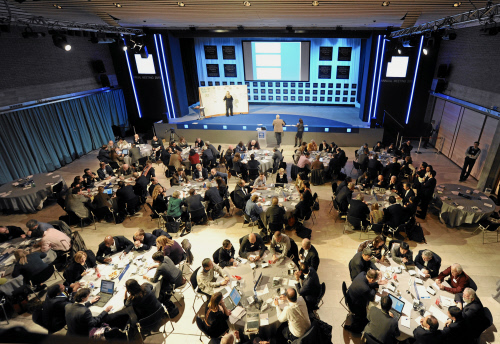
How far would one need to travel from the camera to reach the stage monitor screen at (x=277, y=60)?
15039mm

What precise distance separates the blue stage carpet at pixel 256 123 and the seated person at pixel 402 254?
27.4 feet

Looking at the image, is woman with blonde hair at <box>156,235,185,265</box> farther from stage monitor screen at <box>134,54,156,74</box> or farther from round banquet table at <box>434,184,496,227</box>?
stage monitor screen at <box>134,54,156,74</box>

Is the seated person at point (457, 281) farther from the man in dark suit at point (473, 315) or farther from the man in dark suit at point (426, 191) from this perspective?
the man in dark suit at point (426, 191)

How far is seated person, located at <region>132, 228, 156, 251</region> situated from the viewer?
208 inches

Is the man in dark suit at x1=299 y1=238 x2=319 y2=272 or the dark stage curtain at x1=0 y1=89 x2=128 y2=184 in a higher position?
the dark stage curtain at x1=0 y1=89 x2=128 y2=184

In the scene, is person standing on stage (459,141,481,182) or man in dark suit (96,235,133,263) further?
person standing on stage (459,141,481,182)

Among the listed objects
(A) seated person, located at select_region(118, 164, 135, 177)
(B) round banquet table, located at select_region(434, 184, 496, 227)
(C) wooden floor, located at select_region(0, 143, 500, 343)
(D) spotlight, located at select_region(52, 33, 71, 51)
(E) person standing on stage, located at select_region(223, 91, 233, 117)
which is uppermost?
(D) spotlight, located at select_region(52, 33, 71, 51)

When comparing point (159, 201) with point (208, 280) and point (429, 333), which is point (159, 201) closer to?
point (208, 280)

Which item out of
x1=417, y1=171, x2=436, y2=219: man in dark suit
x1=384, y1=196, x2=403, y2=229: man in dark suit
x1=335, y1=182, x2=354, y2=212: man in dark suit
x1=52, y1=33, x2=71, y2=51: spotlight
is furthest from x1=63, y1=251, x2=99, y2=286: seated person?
x1=417, y1=171, x2=436, y2=219: man in dark suit

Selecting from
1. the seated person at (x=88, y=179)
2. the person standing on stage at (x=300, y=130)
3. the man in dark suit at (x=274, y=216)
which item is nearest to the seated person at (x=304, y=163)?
the man in dark suit at (x=274, y=216)

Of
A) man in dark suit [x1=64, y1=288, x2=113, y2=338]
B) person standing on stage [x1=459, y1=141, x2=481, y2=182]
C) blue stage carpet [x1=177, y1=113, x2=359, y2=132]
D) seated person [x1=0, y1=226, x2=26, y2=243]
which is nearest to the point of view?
man in dark suit [x1=64, y1=288, x2=113, y2=338]

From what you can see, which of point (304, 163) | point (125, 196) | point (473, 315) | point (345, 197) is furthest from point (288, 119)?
point (473, 315)

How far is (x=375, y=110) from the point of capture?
1338 cm

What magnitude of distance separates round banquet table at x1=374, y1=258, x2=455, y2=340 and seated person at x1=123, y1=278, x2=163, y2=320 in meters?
3.26
